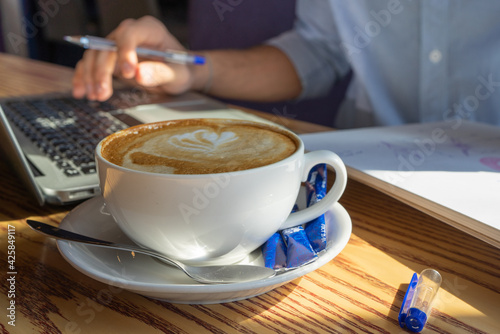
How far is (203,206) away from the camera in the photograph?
33 centimetres

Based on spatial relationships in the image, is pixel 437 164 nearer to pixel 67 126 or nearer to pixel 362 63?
pixel 67 126

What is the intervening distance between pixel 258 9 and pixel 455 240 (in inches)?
50.3

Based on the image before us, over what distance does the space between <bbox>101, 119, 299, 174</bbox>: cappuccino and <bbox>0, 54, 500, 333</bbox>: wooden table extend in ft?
0.33

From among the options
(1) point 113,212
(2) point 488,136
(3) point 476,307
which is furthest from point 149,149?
(2) point 488,136

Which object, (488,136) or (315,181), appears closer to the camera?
(315,181)

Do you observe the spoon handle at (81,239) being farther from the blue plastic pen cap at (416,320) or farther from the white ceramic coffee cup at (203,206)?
the blue plastic pen cap at (416,320)

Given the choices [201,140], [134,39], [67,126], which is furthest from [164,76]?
[201,140]

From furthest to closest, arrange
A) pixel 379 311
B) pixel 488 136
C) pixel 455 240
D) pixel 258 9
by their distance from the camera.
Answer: pixel 258 9
pixel 488 136
pixel 455 240
pixel 379 311

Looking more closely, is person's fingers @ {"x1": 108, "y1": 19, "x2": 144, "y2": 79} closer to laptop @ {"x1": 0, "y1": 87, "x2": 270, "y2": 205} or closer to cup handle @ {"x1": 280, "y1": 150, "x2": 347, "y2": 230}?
laptop @ {"x1": 0, "y1": 87, "x2": 270, "y2": 205}

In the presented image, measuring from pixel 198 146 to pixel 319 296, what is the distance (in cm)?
16

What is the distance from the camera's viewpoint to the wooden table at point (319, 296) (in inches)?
12.8

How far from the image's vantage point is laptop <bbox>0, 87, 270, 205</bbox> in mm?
Result: 480

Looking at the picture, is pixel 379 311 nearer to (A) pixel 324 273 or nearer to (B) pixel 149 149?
(A) pixel 324 273

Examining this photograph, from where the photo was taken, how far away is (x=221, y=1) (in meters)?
1.63
